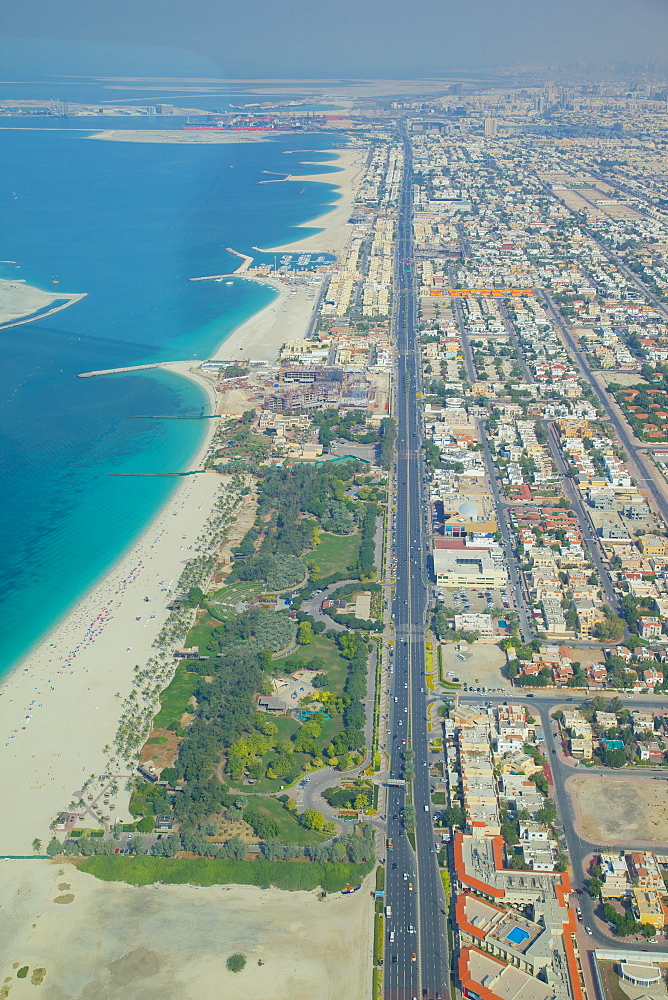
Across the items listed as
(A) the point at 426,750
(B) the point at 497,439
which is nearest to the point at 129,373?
(B) the point at 497,439

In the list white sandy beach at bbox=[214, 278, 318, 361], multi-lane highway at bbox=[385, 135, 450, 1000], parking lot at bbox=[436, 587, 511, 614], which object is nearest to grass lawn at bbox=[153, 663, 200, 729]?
multi-lane highway at bbox=[385, 135, 450, 1000]

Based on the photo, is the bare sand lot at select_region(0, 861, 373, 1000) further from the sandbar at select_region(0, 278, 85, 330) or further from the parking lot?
the sandbar at select_region(0, 278, 85, 330)

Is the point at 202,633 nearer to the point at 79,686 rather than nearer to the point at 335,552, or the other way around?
the point at 79,686

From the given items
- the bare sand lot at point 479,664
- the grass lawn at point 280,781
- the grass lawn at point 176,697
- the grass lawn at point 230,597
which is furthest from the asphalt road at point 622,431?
the grass lawn at point 176,697

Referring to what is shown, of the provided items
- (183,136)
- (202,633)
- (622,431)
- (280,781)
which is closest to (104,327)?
(622,431)

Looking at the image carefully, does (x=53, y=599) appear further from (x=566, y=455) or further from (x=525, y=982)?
(x=566, y=455)

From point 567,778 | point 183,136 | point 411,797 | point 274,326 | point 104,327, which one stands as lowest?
point 567,778
